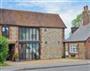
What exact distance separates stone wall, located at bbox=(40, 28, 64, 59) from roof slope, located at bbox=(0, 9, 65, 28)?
101 centimetres

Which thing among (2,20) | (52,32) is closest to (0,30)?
(2,20)

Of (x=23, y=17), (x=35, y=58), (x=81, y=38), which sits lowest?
(x=35, y=58)

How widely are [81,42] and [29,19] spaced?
909 centimetres

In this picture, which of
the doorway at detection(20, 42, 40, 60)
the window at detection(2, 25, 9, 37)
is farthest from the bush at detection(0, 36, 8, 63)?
the doorway at detection(20, 42, 40, 60)

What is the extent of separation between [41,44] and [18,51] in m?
4.70

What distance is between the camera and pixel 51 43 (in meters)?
49.9

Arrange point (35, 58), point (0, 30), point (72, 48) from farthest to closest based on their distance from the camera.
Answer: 1. point (72, 48)
2. point (35, 58)
3. point (0, 30)

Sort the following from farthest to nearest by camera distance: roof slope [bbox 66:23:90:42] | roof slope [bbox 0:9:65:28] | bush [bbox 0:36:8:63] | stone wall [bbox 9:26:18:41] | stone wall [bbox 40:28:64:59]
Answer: stone wall [bbox 40:28:64:59] < roof slope [bbox 66:23:90:42] < roof slope [bbox 0:9:65:28] < stone wall [bbox 9:26:18:41] < bush [bbox 0:36:8:63]

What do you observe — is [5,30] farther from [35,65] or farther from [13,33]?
[35,65]

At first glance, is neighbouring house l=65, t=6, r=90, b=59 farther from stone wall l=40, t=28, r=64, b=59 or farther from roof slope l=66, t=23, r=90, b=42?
stone wall l=40, t=28, r=64, b=59

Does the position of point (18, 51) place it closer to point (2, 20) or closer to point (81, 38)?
point (2, 20)

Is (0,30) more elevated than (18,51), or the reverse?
(0,30)

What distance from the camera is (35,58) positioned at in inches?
1886

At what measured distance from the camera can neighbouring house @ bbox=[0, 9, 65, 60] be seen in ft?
148
